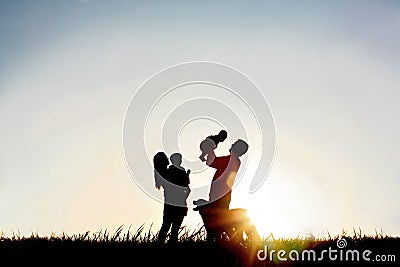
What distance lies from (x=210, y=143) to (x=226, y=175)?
0.81 m

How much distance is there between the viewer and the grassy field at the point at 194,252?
30.3 ft

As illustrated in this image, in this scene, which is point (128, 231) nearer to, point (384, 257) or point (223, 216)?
point (223, 216)

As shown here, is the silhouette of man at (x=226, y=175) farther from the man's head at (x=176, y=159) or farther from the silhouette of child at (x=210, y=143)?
the man's head at (x=176, y=159)

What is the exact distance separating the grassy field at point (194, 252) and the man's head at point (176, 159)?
62.5 inches

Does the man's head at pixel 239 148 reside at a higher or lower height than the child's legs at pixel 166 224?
higher

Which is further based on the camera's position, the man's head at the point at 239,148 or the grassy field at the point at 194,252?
the man's head at the point at 239,148

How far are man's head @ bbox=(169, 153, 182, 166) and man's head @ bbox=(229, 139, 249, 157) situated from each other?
57.3 inches

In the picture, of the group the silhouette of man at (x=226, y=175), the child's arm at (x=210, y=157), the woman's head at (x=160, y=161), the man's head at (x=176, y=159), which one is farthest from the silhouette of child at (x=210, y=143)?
the woman's head at (x=160, y=161)

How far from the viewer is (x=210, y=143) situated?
1157 cm

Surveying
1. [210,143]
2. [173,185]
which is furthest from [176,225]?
[210,143]

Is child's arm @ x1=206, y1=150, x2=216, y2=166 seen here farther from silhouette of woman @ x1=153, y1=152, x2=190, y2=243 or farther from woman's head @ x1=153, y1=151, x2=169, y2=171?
woman's head @ x1=153, y1=151, x2=169, y2=171

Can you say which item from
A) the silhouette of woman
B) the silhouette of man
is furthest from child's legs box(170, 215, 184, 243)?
the silhouette of man

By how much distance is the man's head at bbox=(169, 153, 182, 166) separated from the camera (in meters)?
12.1

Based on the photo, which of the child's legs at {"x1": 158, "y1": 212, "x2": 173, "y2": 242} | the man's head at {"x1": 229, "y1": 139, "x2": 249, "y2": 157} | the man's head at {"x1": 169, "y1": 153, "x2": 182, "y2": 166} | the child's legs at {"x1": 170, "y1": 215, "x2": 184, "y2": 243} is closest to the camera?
the man's head at {"x1": 229, "y1": 139, "x2": 249, "y2": 157}
